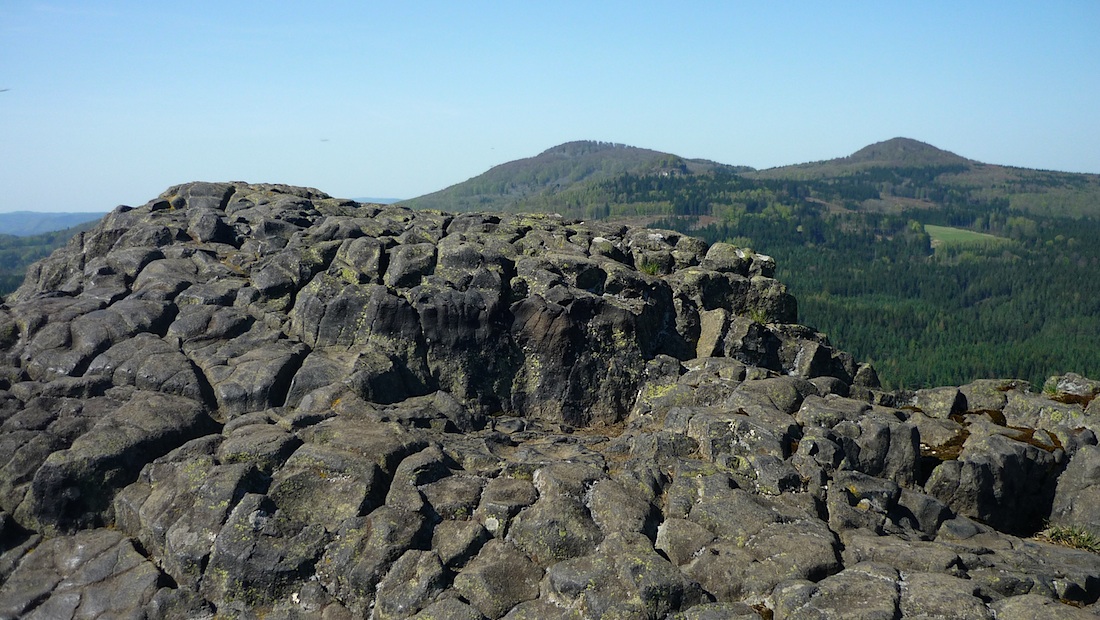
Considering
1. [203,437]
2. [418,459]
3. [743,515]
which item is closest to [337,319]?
[203,437]

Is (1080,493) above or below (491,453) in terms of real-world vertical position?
below

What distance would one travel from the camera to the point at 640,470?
87.9 ft

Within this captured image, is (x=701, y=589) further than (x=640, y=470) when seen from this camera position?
No

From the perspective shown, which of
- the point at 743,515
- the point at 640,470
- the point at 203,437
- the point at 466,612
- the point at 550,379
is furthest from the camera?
the point at 550,379

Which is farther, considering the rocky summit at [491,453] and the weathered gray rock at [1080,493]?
the weathered gray rock at [1080,493]

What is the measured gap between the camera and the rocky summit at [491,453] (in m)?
22.4

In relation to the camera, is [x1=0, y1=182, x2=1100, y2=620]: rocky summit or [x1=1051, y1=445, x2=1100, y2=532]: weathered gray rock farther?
[x1=1051, y1=445, x2=1100, y2=532]: weathered gray rock

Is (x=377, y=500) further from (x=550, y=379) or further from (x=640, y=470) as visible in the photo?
(x=550, y=379)

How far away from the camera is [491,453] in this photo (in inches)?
1131

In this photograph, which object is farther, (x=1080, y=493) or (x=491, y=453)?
(x=491, y=453)

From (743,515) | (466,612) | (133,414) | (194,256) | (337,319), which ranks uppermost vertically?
(194,256)

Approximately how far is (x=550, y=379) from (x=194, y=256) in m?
23.1

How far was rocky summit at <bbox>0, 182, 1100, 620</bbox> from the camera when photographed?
22438mm

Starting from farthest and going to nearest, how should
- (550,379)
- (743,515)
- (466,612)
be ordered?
(550,379) → (743,515) → (466,612)
